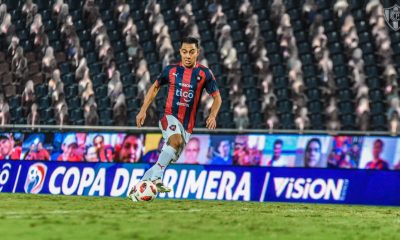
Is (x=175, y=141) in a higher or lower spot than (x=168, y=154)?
higher

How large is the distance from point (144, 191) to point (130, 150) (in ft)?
21.2

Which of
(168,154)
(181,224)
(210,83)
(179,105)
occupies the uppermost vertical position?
(210,83)

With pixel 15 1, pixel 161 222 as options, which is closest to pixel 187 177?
pixel 161 222

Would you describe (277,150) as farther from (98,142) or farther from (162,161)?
(162,161)

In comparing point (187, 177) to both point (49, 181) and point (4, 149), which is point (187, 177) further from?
point (4, 149)

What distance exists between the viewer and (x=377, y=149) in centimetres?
1304

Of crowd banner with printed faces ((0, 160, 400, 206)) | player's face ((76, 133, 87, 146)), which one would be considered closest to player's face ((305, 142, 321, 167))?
crowd banner with printed faces ((0, 160, 400, 206))

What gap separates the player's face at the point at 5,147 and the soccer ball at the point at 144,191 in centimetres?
717

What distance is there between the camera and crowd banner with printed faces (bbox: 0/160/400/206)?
447 inches

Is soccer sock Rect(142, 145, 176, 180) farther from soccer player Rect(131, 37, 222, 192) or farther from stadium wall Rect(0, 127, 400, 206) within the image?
stadium wall Rect(0, 127, 400, 206)

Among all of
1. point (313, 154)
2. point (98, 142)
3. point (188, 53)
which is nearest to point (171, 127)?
point (188, 53)

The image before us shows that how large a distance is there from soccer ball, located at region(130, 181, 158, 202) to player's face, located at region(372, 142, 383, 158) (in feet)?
18.6

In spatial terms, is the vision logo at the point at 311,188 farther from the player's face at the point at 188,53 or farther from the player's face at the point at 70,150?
the player's face at the point at 70,150

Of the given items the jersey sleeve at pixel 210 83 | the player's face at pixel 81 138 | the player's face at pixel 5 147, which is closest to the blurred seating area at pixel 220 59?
the player's face at pixel 81 138
